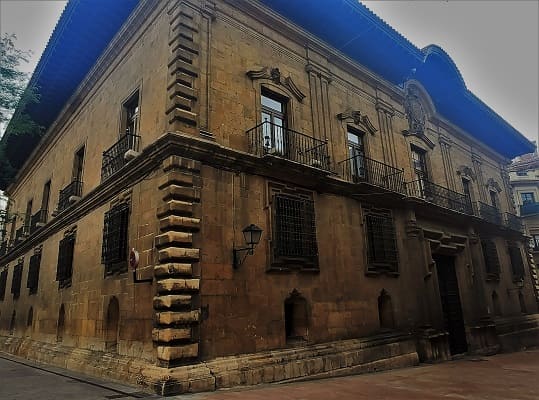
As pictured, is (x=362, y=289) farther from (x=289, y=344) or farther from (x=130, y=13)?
(x=130, y=13)

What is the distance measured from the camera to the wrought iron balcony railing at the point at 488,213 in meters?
19.7

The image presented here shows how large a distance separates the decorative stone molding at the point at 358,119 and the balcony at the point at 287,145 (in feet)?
5.54

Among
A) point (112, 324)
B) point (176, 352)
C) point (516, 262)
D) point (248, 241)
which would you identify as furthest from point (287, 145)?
point (516, 262)

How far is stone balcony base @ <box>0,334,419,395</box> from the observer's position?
24.0 ft

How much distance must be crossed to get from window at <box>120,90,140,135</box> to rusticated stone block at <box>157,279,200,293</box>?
4.96 meters

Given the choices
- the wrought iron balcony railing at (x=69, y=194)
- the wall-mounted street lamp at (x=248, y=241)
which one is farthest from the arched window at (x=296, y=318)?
the wrought iron balcony railing at (x=69, y=194)

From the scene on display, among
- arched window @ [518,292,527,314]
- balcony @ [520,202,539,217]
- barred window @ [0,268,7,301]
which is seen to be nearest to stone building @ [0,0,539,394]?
arched window @ [518,292,527,314]

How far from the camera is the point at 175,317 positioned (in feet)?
24.9

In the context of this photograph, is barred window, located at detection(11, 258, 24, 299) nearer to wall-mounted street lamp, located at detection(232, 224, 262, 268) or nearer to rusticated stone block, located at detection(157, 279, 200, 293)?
rusticated stone block, located at detection(157, 279, 200, 293)

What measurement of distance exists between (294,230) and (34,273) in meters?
12.1

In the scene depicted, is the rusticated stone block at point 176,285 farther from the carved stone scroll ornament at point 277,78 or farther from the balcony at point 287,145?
the carved stone scroll ornament at point 277,78

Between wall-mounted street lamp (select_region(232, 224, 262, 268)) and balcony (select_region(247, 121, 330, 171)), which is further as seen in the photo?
balcony (select_region(247, 121, 330, 171))

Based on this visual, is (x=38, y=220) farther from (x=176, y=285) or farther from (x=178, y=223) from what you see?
(x=176, y=285)

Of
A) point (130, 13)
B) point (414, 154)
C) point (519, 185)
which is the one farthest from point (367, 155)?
point (519, 185)
